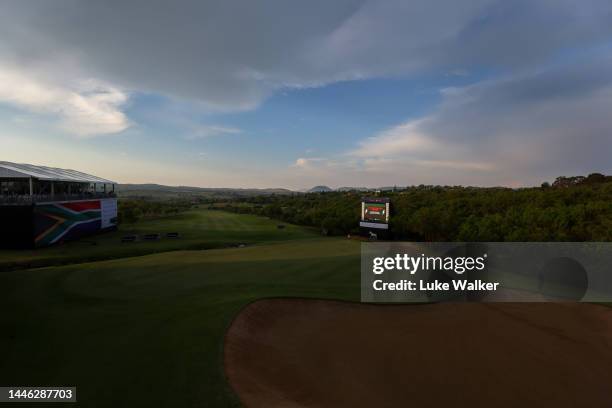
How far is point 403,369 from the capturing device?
13094 millimetres

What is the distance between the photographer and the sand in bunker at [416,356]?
37.4ft

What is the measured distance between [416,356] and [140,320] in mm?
13899

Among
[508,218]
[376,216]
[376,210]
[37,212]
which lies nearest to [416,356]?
[508,218]

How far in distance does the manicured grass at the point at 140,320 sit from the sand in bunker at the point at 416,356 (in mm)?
1350

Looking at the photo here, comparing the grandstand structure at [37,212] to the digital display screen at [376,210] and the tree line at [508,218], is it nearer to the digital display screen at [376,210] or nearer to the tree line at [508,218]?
the digital display screen at [376,210]

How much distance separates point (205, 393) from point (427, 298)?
17037 millimetres

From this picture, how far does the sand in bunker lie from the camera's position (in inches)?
448

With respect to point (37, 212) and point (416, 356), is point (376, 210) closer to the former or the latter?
point (416, 356)

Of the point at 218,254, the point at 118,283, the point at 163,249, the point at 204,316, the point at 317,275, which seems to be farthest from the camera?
the point at 163,249

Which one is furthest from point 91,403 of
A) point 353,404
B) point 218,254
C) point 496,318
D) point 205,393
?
point 218,254

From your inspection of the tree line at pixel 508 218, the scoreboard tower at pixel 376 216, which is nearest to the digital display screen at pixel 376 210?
the scoreboard tower at pixel 376 216

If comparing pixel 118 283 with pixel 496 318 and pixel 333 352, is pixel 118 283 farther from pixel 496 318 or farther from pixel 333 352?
pixel 496 318

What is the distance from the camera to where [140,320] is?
1448 cm

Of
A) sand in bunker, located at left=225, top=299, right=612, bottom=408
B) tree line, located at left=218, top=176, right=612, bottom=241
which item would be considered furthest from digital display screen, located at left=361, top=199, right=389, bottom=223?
sand in bunker, located at left=225, top=299, right=612, bottom=408
